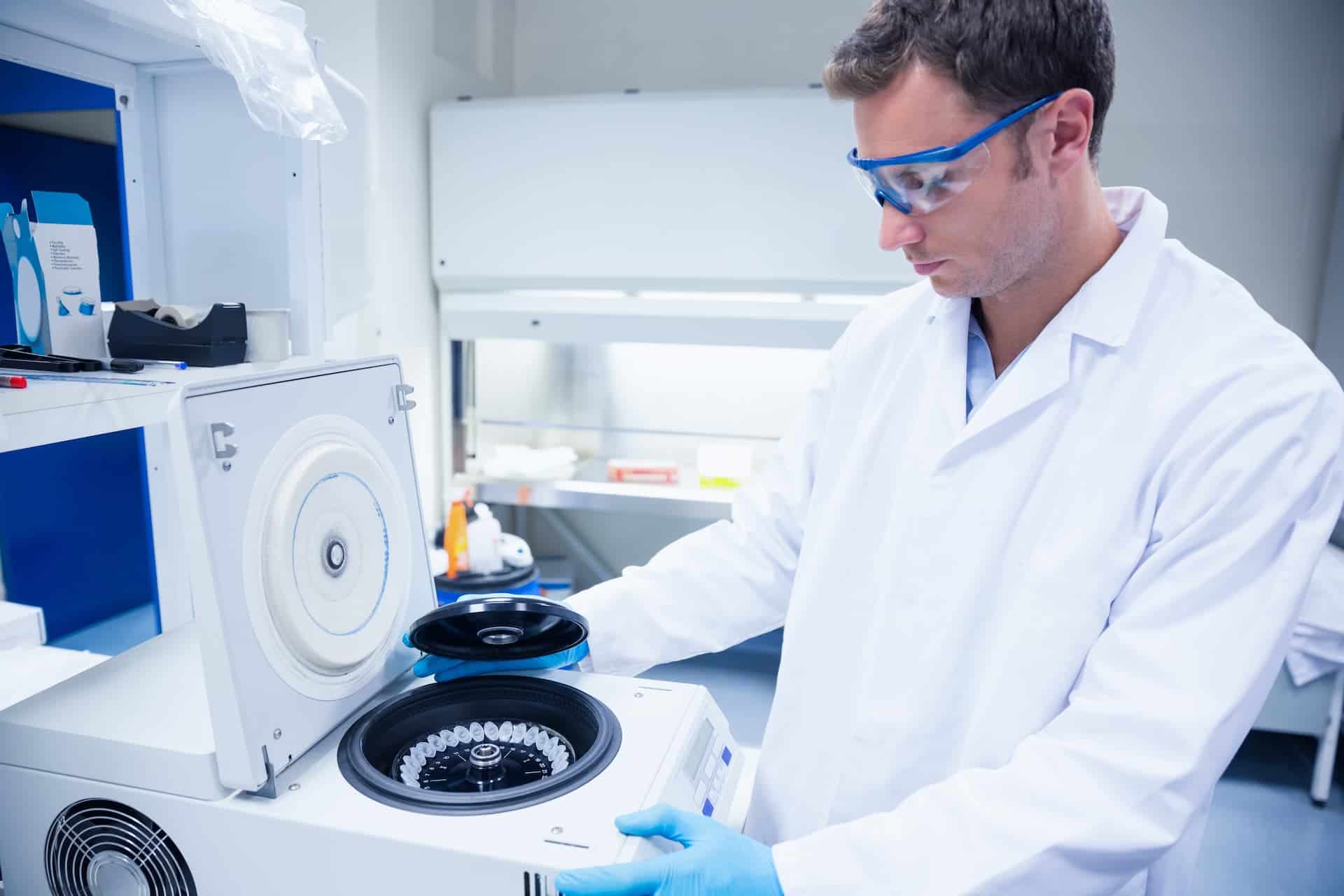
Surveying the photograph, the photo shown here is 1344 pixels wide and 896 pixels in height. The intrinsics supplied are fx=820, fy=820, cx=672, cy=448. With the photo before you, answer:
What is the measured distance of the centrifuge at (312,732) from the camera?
2.31 ft

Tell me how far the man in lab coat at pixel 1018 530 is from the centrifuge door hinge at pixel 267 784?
0.26m

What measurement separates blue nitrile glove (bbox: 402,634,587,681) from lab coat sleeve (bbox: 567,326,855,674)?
0.39 ft

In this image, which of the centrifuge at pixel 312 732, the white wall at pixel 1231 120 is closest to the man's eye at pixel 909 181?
the centrifuge at pixel 312 732

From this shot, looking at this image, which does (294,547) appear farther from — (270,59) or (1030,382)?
(1030,382)

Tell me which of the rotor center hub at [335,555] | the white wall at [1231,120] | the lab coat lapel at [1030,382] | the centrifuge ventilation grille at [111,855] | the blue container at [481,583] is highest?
the white wall at [1231,120]

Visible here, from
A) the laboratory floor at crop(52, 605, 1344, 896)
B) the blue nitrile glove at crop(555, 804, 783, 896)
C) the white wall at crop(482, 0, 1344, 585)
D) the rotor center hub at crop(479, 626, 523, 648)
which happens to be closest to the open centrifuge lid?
the rotor center hub at crop(479, 626, 523, 648)

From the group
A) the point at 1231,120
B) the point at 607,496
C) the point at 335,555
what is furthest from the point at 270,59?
the point at 1231,120

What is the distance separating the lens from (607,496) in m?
2.91

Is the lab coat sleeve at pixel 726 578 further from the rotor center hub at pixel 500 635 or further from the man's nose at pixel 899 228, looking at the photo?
the man's nose at pixel 899 228

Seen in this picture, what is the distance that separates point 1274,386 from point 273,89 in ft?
3.85

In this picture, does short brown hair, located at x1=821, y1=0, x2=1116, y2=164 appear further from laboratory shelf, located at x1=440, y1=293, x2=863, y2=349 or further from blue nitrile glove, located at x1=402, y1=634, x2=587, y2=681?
laboratory shelf, located at x1=440, y1=293, x2=863, y2=349

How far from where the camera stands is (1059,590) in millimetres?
854

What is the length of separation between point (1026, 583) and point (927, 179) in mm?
444

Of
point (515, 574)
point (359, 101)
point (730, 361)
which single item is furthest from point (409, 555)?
point (730, 361)
